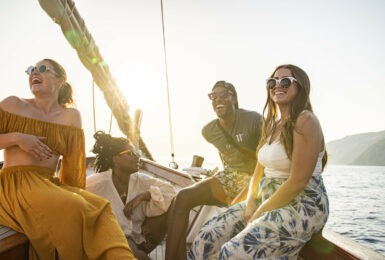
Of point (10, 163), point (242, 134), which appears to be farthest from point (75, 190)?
point (242, 134)

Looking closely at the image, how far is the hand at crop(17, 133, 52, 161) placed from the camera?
5.08 ft

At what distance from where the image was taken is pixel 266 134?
1.91 metres

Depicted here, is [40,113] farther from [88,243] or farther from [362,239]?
[362,239]

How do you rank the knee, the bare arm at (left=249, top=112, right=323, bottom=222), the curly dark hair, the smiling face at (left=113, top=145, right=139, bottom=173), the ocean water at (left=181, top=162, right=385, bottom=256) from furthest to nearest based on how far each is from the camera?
the ocean water at (left=181, top=162, right=385, bottom=256) < the curly dark hair < the smiling face at (left=113, top=145, right=139, bottom=173) < the knee < the bare arm at (left=249, top=112, right=323, bottom=222)

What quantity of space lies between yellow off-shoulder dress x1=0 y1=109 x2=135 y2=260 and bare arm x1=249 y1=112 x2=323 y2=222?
0.97 meters

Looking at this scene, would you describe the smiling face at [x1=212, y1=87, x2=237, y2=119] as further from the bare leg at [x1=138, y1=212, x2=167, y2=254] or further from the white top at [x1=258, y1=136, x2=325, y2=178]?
the bare leg at [x1=138, y1=212, x2=167, y2=254]

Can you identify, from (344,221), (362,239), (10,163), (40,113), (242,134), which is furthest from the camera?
(344,221)

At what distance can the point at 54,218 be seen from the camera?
1.36 meters

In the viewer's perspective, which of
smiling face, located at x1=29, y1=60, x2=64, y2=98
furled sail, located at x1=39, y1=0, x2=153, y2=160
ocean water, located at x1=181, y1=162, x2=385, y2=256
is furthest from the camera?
ocean water, located at x1=181, y1=162, x2=385, y2=256

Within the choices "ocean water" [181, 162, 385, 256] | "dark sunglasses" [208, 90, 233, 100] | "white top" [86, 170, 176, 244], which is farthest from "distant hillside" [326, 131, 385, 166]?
"white top" [86, 170, 176, 244]

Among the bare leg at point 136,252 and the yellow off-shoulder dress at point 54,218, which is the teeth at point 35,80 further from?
the bare leg at point 136,252

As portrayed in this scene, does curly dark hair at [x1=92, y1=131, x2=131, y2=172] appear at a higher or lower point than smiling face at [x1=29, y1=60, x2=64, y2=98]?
lower

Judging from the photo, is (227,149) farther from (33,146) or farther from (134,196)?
(33,146)

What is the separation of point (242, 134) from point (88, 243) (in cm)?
179
